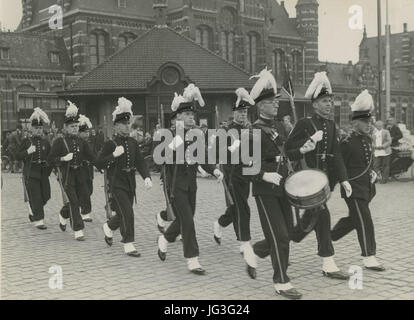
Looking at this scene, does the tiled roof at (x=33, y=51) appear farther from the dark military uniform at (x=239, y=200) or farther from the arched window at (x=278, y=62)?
the dark military uniform at (x=239, y=200)

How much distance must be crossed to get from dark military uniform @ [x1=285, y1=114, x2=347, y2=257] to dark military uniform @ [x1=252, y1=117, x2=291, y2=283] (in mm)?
242

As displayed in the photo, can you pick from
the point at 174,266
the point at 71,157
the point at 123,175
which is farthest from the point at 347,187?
the point at 71,157

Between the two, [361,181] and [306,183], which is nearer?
[306,183]

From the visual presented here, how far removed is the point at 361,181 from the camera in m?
6.68

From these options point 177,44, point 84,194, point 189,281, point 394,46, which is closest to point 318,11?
point 394,46

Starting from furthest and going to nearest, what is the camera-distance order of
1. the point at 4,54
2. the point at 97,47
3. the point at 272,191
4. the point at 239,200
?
the point at 97,47
the point at 4,54
the point at 239,200
the point at 272,191

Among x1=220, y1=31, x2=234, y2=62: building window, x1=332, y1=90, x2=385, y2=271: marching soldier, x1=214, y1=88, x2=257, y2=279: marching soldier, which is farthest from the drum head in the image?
x1=220, y1=31, x2=234, y2=62: building window

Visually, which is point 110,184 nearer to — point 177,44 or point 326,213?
point 326,213

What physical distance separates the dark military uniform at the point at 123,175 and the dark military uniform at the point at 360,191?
9.14 feet

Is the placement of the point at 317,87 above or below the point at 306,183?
above

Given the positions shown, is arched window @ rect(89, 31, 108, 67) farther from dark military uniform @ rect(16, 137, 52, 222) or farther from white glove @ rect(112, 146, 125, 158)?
white glove @ rect(112, 146, 125, 158)

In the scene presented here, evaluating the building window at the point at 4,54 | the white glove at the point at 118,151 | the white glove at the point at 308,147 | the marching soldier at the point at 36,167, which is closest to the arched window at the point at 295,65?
the building window at the point at 4,54

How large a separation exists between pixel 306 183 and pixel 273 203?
0.43 m

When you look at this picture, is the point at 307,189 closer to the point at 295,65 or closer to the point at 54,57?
the point at 54,57
